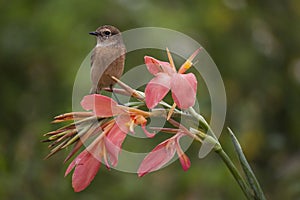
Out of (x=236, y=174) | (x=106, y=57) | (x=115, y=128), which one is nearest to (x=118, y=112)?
(x=115, y=128)

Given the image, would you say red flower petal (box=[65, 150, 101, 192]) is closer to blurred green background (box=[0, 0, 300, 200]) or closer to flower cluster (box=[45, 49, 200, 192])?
flower cluster (box=[45, 49, 200, 192])

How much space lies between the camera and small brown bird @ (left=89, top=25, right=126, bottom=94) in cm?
133

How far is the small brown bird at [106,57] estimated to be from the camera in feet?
4.35

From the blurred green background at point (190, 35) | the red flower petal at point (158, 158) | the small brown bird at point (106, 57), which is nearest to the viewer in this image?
the red flower petal at point (158, 158)

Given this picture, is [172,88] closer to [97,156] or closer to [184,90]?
[184,90]

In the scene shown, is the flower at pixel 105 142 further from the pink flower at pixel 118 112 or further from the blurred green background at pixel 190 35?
the blurred green background at pixel 190 35

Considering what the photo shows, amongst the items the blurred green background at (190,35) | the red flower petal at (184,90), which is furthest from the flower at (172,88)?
the blurred green background at (190,35)

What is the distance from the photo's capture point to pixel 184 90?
941 millimetres

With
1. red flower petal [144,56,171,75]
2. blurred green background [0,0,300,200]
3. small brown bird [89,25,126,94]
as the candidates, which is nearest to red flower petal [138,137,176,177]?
red flower petal [144,56,171,75]

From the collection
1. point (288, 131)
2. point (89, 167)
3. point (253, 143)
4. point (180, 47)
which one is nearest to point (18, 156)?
point (180, 47)

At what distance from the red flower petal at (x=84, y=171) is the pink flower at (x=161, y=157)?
0.09m

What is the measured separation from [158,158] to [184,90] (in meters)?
0.11

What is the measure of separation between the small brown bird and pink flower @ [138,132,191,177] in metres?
0.38

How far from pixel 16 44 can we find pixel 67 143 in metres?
1.83
